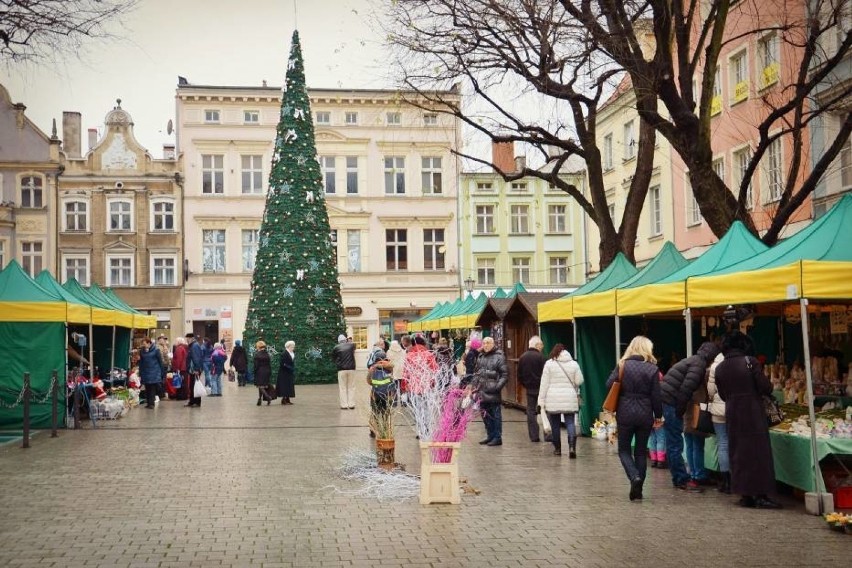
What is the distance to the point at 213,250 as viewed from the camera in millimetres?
51938

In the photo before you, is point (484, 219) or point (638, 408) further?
point (484, 219)

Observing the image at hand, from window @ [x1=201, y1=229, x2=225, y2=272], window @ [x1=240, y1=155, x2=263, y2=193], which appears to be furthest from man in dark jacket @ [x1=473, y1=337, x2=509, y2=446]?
window @ [x1=240, y1=155, x2=263, y2=193]

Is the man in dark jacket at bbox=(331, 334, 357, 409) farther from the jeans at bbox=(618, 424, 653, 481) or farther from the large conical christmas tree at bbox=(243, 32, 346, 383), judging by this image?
the large conical christmas tree at bbox=(243, 32, 346, 383)

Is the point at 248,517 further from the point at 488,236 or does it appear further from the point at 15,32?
the point at 488,236

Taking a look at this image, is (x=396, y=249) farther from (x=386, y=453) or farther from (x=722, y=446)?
(x=722, y=446)

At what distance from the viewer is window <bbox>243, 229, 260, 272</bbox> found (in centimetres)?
5197

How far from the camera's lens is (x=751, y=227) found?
16219 mm

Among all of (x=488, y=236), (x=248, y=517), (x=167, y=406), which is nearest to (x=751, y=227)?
(x=248, y=517)

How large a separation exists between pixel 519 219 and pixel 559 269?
3.72m

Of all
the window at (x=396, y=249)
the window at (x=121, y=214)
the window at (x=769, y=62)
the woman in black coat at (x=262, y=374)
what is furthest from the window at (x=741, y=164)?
the window at (x=121, y=214)

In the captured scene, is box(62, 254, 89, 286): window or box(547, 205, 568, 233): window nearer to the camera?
box(62, 254, 89, 286): window

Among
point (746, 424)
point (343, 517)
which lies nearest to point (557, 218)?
point (746, 424)

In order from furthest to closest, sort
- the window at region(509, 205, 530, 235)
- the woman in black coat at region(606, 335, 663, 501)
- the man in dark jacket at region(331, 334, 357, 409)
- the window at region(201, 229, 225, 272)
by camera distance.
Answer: the window at region(509, 205, 530, 235)
the window at region(201, 229, 225, 272)
the man in dark jacket at region(331, 334, 357, 409)
the woman in black coat at region(606, 335, 663, 501)

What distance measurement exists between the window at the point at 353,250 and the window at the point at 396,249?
159 cm
